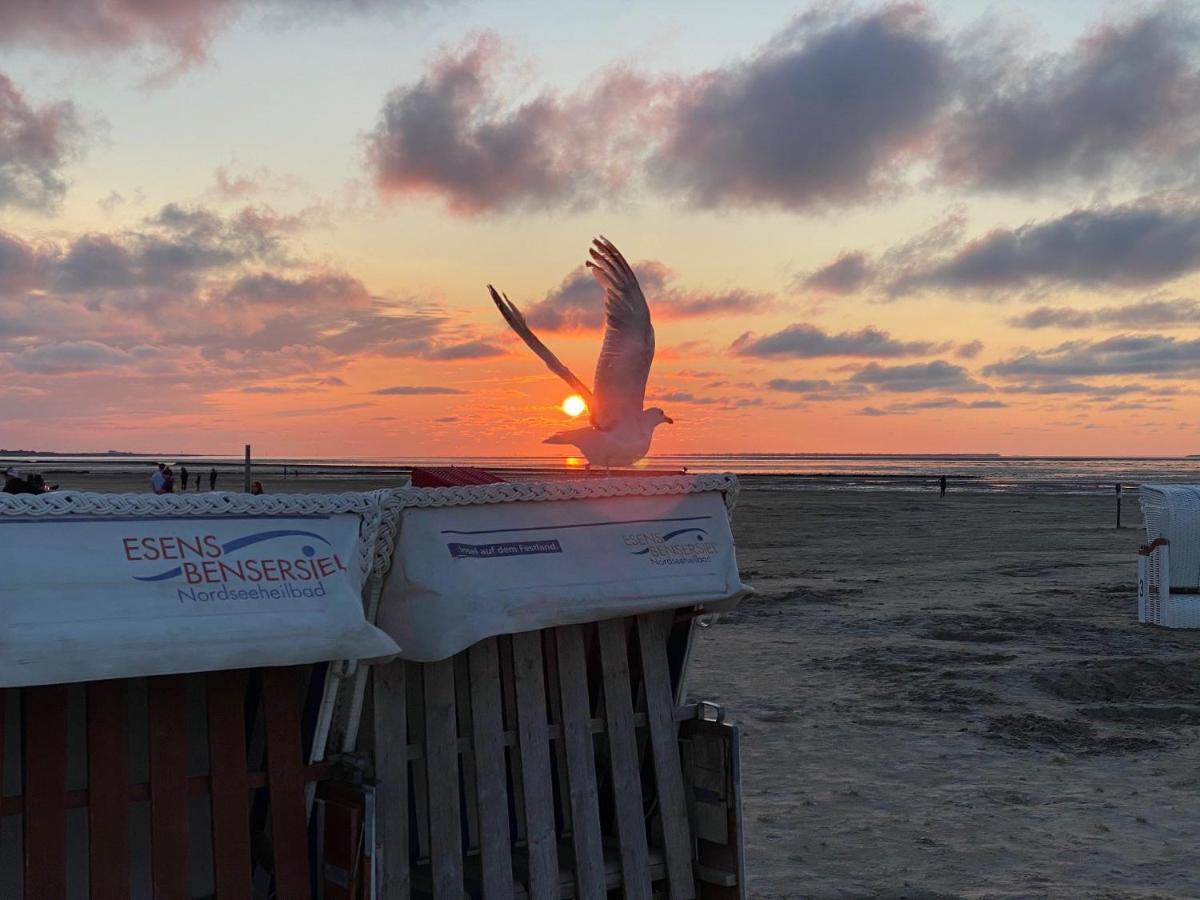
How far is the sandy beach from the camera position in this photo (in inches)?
251

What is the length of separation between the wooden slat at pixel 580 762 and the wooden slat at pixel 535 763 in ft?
0.39

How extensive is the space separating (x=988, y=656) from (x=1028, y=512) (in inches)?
1135

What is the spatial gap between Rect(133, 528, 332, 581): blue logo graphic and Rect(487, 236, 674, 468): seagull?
4.04 meters

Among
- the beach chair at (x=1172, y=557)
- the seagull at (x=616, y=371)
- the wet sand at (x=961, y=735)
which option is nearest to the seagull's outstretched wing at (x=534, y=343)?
the seagull at (x=616, y=371)

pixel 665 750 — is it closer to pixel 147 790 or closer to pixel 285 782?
pixel 285 782

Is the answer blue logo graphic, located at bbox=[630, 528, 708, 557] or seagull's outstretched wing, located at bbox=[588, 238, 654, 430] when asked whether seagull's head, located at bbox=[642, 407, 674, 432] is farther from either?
blue logo graphic, located at bbox=[630, 528, 708, 557]

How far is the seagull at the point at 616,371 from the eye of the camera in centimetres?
813

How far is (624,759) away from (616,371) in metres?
4.36

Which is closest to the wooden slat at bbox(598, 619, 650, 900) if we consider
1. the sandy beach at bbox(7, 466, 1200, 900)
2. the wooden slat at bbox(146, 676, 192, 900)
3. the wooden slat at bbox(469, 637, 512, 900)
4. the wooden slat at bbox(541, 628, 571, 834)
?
the wooden slat at bbox(541, 628, 571, 834)

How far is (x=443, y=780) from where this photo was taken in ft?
15.0

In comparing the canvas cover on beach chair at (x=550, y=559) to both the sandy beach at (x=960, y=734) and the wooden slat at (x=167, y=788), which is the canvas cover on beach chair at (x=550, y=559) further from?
the sandy beach at (x=960, y=734)

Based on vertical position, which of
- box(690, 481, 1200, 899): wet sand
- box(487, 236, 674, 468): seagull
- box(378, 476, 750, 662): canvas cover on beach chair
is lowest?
box(690, 481, 1200, 899): wet sand

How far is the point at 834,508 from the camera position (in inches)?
1620

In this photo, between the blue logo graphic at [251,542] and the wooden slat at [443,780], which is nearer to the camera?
the blue logo graphic at [251,542]
